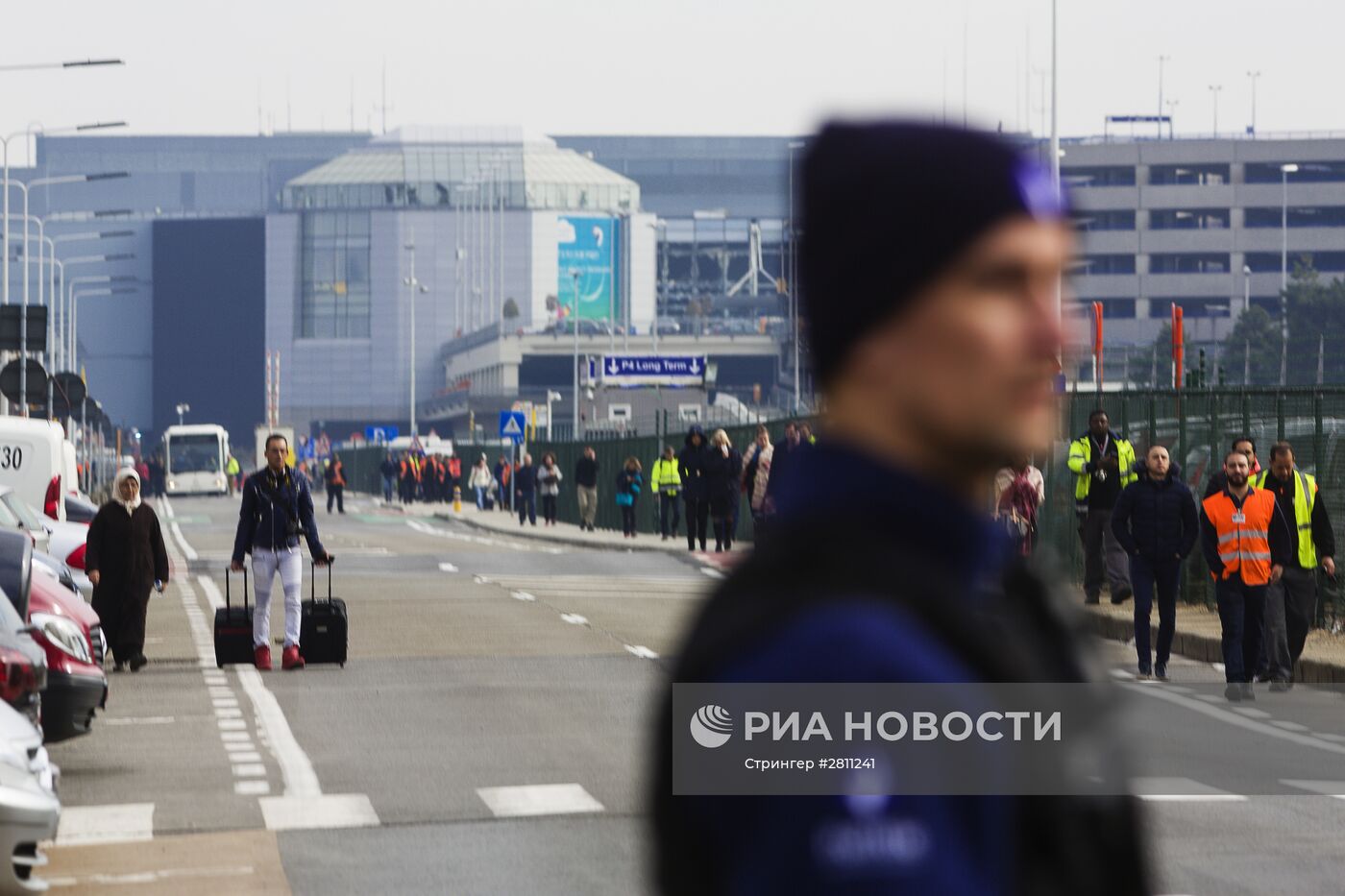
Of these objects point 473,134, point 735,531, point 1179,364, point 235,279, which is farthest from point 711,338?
point 1179,364

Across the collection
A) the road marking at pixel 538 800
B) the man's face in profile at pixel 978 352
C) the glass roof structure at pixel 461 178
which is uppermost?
the glass roof structure at pixel 461 178

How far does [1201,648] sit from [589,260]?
148343 millimetres

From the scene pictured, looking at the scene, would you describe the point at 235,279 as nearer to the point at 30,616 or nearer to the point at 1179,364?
the point at 1179,364

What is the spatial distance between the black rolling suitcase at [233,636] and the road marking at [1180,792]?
932 centimetres

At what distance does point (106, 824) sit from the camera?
11867 millimetres

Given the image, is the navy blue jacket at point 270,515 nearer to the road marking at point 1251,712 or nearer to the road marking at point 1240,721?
the road marking at point 1240,721

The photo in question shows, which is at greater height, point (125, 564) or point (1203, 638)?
point (125, 564)


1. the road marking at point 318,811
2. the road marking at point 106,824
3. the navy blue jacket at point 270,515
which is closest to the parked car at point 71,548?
the navy blue jacket at point 270,515

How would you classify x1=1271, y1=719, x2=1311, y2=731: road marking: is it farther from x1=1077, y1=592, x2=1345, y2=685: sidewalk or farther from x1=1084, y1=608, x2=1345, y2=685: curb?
x1=1077, y1=592, x2=1345, y2=685: sidewalk

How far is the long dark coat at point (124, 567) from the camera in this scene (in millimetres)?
20156

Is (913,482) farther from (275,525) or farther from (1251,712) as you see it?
(275,525)

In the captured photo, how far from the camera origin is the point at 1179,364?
29.3m

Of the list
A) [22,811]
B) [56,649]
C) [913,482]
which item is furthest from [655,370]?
[913,482]

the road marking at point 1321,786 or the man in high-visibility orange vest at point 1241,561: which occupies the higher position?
the man in high-visibility orange vest at point 1241,561
